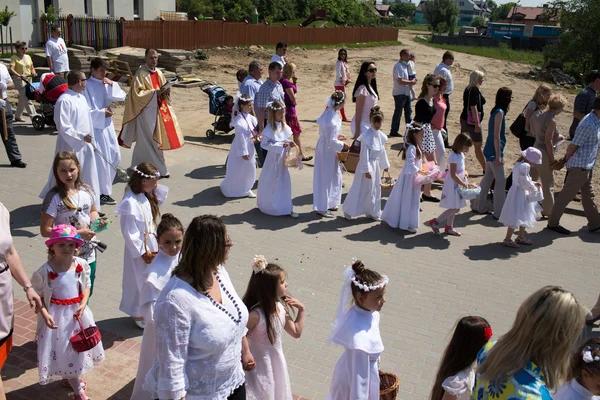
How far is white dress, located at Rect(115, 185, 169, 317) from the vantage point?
5859 millimetres

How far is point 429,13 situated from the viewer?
102 metres

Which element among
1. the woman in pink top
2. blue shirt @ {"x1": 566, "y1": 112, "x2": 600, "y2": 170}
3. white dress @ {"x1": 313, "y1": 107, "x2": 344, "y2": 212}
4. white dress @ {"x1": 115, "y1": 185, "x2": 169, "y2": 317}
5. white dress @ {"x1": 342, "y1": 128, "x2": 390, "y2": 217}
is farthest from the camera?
the woman in pink top

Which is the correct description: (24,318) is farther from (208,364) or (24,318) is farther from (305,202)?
(305,202)

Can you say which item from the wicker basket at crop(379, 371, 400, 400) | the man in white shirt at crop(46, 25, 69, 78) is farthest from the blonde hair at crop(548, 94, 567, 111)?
the man in white shirt at crop(46, 25, 69, 78)

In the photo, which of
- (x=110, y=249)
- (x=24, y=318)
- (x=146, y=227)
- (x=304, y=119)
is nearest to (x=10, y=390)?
(x=24, y=318)

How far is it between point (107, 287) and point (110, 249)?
115cm

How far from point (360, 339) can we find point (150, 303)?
5.80ft

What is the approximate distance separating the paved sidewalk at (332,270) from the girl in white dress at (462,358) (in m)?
1.58

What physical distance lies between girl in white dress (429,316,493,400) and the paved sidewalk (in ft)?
5.20

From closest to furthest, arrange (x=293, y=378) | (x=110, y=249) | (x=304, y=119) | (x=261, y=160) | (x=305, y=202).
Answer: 1. (x=293, y=378)
2. (x=110, y=249)
3. (x=305, y=202)
4. (x=261, y=160)
5. (x=304, y=119)

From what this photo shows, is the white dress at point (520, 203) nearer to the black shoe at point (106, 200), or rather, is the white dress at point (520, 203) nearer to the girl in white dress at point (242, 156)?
the girl in white dress at point (242, 156)

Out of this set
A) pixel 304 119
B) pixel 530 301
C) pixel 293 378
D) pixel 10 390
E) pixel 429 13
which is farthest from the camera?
pixel 429 13

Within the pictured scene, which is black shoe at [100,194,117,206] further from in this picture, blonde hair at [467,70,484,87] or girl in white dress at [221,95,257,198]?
blonde hair at [467,70,484,87]

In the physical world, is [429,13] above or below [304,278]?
above
